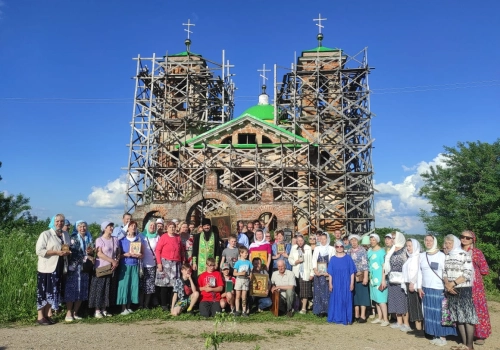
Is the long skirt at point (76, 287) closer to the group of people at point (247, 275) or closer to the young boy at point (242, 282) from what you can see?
the group of people at point (247, 275)

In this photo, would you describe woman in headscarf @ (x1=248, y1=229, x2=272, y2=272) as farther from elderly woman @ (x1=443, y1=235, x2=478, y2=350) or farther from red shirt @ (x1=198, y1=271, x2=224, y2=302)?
elderly woman @ (x1=443, y1=235, x2=478, y2=350)

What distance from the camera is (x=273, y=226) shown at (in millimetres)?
18422

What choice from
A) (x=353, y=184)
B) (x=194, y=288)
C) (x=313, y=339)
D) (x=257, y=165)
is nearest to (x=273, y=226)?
(x=257, y=165)

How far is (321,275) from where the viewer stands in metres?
8.18

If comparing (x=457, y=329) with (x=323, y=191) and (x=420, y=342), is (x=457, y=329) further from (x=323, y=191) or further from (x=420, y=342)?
(x=323, y=191)

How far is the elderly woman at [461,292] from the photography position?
19.8 feet

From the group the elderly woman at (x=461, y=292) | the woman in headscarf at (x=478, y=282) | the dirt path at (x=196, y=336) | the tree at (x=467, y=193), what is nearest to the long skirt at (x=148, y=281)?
the dirt path at (x=196, y=336)

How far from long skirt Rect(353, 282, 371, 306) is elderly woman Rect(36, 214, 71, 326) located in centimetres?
557

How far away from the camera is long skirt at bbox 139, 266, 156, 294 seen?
323 inches

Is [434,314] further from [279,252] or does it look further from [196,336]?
[196,336]

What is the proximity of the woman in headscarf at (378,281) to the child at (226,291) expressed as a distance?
2.79 meters

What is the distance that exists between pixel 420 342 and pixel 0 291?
8099 mm

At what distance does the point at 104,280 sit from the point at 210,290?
6.78ft

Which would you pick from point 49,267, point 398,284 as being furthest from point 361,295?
point 49,267
